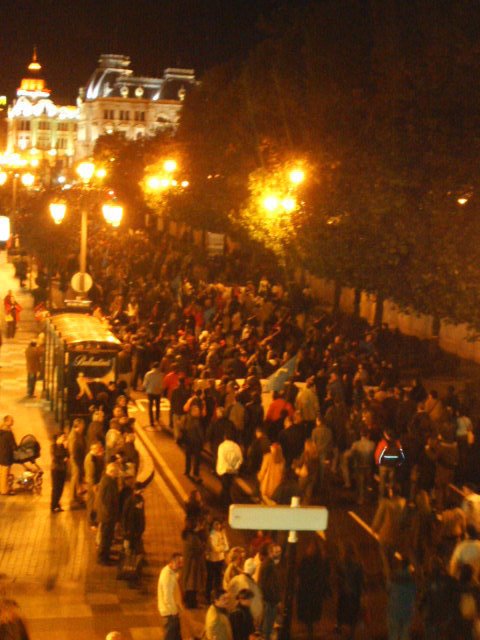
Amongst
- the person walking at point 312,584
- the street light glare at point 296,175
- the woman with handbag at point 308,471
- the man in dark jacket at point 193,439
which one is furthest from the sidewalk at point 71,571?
the street light glare at point 296,175

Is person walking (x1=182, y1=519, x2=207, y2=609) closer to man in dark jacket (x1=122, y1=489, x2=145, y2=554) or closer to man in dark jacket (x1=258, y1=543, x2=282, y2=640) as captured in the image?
man in dark jacket (x1=122, y1=489, x2=145, y2=554)

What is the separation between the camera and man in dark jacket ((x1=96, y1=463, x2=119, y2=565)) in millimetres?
13891

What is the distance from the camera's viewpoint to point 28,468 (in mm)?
17453

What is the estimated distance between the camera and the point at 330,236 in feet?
94.4

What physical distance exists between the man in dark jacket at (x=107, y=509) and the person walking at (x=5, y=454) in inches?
123

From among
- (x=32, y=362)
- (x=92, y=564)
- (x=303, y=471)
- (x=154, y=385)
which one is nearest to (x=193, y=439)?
(x=303, y=471)

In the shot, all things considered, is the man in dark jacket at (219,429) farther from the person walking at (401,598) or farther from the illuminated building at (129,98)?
the illuminated building at (129,98)

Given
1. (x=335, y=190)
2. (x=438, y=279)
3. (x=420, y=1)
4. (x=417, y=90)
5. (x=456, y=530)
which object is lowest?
(x=456, y=530)

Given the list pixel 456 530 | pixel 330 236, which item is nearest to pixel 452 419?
pixel 456 530

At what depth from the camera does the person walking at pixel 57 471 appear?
15.9m

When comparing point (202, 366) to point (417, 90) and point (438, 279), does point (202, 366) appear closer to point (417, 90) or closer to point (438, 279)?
point (438, 279)

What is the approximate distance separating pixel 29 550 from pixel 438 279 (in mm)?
11740

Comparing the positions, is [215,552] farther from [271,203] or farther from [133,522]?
[271,203]

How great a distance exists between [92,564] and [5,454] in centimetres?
337
